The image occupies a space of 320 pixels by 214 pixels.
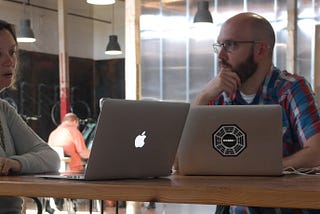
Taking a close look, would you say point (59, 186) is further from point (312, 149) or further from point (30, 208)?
point (30, 208)

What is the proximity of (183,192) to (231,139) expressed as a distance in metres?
0.43

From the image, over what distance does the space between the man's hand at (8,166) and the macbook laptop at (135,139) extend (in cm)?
35

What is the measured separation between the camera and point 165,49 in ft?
26.3

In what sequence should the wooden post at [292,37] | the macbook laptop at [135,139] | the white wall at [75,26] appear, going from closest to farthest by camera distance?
1. the macbook laptop at [135,139]
2. the wooden post at [292,37]
3. the white wall at [75,26]

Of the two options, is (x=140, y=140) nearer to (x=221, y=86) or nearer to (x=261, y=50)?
(x=221, y=86)

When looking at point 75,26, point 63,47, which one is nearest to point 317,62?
point 63,47

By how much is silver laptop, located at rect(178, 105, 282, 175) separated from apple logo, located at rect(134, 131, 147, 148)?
20 centimetres

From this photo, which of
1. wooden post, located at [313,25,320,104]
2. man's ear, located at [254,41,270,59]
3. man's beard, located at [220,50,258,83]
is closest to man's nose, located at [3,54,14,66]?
man's beard, located at [220,50,258,83]

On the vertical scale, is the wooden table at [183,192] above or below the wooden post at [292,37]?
below

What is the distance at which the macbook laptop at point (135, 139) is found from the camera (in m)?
1.36

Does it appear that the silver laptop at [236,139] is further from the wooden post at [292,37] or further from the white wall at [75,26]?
the white wall at [75,26]

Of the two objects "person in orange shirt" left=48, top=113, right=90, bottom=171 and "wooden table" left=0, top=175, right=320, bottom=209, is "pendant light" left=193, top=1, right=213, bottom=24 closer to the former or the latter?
"person in orange shirt" left=48, top=113, right=90, bottom=171

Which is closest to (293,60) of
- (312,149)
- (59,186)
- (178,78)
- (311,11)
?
(311,11)

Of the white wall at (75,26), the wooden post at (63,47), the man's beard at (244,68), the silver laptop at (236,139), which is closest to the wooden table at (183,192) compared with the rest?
the silver laptop at (236,139)
